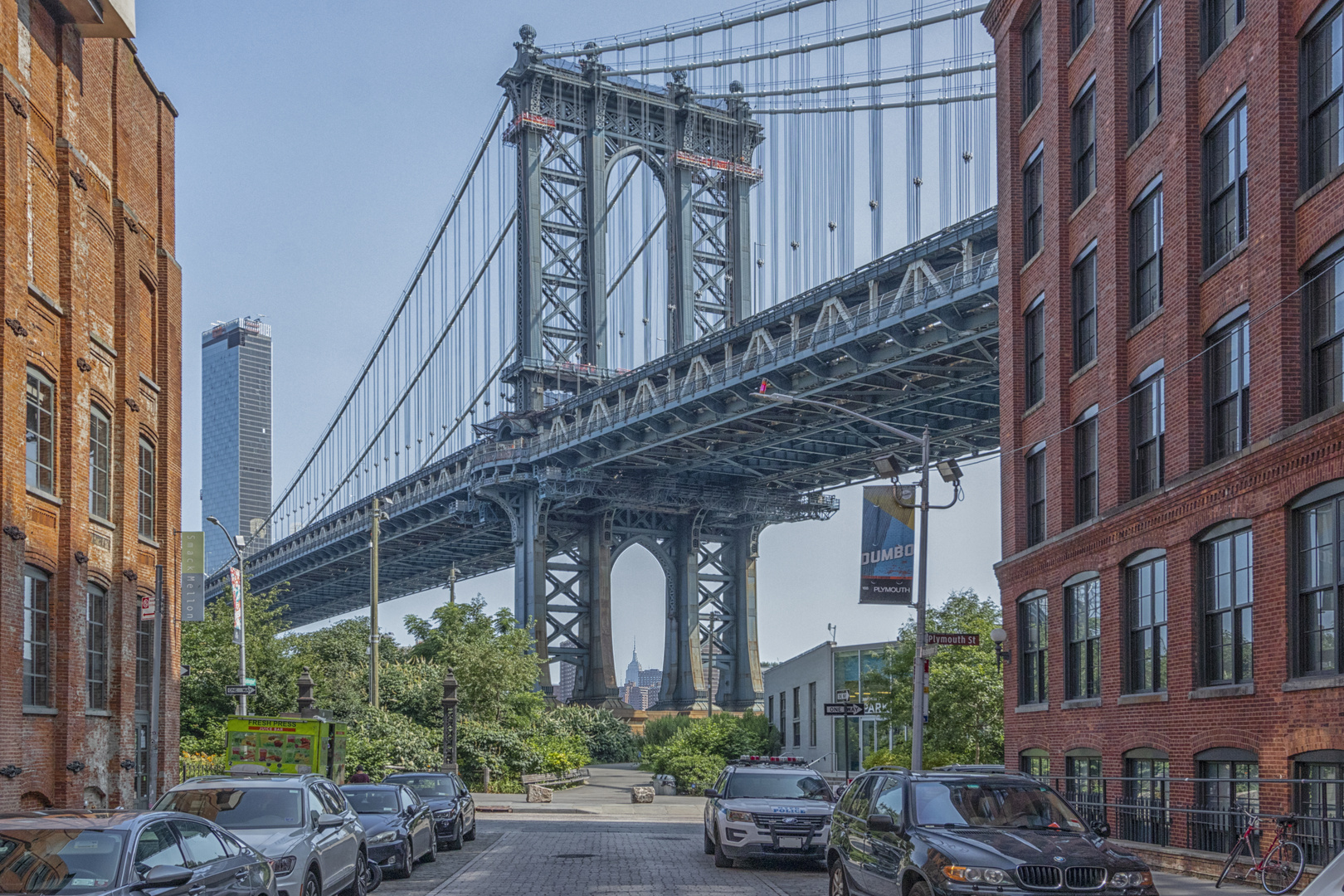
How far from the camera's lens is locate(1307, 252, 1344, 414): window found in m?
18.4

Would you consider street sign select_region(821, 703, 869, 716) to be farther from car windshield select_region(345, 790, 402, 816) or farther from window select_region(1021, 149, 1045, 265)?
car windshield select_region(345, 790, 402, 816)

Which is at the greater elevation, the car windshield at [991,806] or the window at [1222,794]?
the car windshield at [991,806]

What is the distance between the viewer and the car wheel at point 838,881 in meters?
15.3

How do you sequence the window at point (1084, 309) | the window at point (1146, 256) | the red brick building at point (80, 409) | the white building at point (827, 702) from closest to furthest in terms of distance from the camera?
the red brick building at point (80, 409) < the window at point (1146, 256) < the window at point (1084, 309) < the white building at point (827, 702)

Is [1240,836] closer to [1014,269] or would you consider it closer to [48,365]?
[1014,269]

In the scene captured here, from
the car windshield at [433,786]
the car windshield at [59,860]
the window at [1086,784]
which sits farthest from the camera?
the car windshield at [433,786]

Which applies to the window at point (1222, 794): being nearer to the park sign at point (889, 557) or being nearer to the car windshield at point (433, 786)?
the park sign at point (889, 557)

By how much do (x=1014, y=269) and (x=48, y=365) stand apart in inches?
736

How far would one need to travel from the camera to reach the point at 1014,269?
3155 cm

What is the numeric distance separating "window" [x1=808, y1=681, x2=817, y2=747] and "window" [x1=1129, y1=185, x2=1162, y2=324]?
35.5m

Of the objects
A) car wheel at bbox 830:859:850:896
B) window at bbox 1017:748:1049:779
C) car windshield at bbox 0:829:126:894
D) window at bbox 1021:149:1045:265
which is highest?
window at bbox 1021:149:1045:265

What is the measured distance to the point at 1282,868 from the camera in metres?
17.4

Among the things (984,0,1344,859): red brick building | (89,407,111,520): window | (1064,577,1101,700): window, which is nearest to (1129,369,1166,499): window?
(984,0,1344,859): red brick building

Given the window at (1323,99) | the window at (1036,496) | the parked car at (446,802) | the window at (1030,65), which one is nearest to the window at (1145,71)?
the window at (1323,99)
